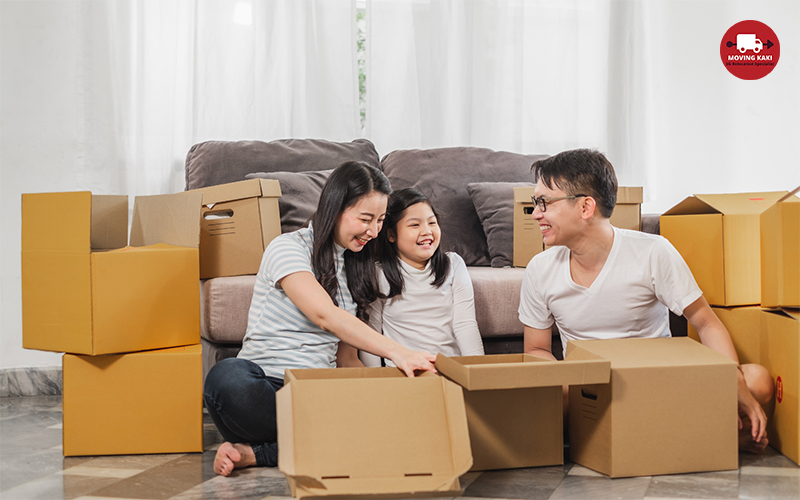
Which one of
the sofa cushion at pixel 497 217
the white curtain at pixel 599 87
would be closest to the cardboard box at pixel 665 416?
the sofa cushion at pixel 497 217

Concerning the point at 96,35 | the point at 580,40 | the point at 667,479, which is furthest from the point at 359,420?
the point at 580,40

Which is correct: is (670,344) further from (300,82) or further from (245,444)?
(300,82)

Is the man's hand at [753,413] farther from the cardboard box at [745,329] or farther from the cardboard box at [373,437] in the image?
the cardboard box at [373,437]

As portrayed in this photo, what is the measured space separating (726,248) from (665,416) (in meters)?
0.55

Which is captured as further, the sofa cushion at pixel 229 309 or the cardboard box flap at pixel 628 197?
the cardboard box flap at pixel 628 197

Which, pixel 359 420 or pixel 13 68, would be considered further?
pixel 13 68

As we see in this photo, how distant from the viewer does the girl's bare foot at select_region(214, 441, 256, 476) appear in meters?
1.35

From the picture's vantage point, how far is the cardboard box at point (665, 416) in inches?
49.2

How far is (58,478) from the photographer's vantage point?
4.43 feet

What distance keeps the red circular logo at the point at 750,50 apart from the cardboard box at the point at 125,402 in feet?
9.01

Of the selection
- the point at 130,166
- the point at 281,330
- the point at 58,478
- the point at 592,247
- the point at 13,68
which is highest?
the point at 13,68

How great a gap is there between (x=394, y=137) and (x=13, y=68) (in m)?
1.41

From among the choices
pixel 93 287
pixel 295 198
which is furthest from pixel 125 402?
pixel 295 198

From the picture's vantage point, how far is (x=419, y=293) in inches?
68.2
